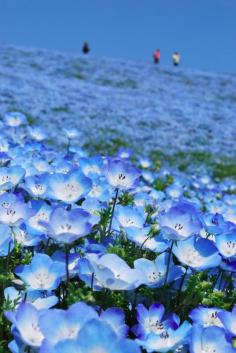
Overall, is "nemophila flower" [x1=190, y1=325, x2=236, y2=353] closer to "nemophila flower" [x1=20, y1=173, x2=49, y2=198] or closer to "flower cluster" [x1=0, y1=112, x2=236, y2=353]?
"flower cluster" [x1=0, y1=112, x2=236, y2=353]

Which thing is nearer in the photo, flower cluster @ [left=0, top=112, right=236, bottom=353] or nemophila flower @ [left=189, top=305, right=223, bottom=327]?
flower cluster @ [left=0, top=112, right=236, bottom=353]

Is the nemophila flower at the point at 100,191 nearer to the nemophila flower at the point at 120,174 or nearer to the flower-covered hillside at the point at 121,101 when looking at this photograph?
the nemophila flower at the point at 120,174

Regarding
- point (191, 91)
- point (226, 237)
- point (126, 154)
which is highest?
point (226, 237)

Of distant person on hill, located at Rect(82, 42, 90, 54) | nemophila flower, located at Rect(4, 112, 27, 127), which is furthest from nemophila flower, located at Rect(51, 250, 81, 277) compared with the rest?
→ distant person on hill, located at Rect(82, 42, 90, 54)

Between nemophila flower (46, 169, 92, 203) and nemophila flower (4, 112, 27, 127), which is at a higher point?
nemophila flower (46, 169, 92, 203)

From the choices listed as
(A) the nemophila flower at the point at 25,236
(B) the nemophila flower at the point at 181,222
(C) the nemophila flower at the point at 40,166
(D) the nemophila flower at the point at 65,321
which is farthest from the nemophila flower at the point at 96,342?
(C) the nemophila flower at the point at 40,166

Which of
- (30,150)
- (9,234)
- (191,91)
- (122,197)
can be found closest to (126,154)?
(30,150)

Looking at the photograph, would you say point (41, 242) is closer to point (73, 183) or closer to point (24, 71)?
point (73, 183)
